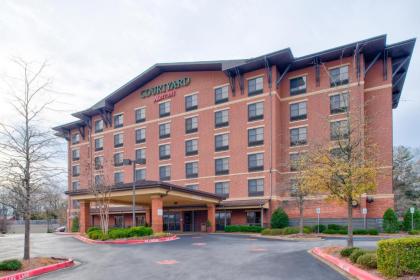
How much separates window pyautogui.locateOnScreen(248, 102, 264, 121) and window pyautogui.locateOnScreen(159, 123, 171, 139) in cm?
1255

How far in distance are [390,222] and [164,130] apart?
99.2 ft

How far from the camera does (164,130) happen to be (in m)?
51.6

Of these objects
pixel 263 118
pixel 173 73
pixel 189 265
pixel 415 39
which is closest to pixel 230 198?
pixel 263 118

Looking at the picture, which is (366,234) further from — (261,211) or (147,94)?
(147,94)

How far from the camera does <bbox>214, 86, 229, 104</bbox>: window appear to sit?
46500 mm

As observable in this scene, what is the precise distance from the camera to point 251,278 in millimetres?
11258

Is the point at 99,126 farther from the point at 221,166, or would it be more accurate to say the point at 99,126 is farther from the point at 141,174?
the point at 221,166

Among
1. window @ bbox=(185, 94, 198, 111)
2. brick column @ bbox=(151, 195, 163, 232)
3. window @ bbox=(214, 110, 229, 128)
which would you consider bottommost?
brick column @ bbox=(151, 195, 163, 232)

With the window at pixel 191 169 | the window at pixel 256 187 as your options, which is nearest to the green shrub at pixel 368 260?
the window at pixel 256 187

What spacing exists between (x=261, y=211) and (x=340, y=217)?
8438 millimetres

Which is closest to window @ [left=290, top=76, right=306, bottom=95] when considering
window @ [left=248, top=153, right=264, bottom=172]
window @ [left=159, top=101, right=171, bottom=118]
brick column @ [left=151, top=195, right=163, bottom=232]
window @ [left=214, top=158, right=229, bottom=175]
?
window @ [left=248, top=153, right=264, bottom=172]

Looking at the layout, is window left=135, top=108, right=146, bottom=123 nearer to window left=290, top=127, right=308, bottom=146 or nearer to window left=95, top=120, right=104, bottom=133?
window left=95, top=120, right=104, bottom=133

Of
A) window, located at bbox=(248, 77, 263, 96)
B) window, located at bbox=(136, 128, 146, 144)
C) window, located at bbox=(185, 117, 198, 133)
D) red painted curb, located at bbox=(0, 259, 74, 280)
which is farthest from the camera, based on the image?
window, located at bbox=(136, 128, 146, 144)

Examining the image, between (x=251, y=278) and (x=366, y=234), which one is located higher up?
(x=251, y=278)
